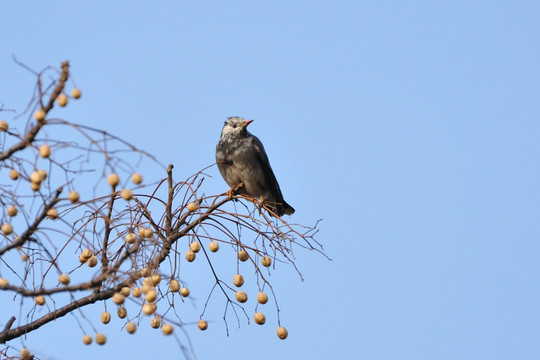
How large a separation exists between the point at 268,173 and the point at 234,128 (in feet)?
2.20

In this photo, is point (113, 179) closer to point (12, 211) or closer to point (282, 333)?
point (12, 211)

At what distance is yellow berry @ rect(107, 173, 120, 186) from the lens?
313 cm

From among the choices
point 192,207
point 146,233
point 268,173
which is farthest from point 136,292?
point 268,173

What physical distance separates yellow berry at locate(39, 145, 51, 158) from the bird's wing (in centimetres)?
527

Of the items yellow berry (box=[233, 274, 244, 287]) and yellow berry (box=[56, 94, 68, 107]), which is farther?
yellow berry (box=[233, 274, 244, 287])

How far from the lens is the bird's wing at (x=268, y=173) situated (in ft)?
27.2

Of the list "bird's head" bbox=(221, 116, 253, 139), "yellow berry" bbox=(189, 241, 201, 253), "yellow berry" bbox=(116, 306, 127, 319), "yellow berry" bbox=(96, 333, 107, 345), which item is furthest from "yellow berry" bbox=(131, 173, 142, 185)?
"bird's head" bbox=(221, 116, 253, 139)

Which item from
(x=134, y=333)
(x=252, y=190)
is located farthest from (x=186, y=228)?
(x=252, y=190)

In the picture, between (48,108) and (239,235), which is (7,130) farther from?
(239,235)

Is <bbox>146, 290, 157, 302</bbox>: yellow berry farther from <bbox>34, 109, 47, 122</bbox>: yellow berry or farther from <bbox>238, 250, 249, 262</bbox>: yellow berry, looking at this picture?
<bbox>238, 250, 249, 262</bbox>: yellow berry

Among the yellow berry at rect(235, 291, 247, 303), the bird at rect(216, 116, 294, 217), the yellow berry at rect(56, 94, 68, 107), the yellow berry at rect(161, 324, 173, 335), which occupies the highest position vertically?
the bird at rect(216, 116, 294, 217)

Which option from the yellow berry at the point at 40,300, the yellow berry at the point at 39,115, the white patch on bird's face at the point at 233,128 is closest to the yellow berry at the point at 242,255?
the yellow berry at the point at 40,300

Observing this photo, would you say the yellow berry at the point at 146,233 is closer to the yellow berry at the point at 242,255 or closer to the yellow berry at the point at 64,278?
the yellow berry at the point at 64,278

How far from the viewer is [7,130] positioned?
3.37 meters
